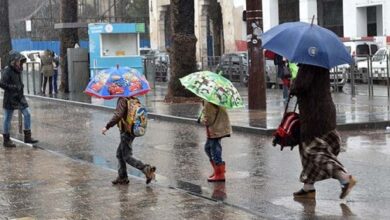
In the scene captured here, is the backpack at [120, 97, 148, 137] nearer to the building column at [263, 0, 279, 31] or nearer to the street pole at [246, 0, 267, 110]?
the street pole at [246, 0, 267, 110]

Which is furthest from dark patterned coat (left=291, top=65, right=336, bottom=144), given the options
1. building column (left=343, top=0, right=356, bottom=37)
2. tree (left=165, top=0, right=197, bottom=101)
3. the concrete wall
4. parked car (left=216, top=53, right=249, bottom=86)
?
building column (left=343, top=0, right=356, bottom=37)

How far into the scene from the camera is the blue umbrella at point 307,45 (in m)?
7.80

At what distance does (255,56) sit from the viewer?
18.0 metres

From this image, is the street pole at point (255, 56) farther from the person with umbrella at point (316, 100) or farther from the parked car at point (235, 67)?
the parked car at point (235, 67)

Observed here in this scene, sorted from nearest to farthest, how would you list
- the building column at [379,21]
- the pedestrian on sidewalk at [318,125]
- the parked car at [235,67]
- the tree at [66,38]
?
Result: 1. the pedestrian on sidewalk at [318,125]
2. the tree at [66,38]
3. the parked car at [235,67]
4. the building column at [379,21]

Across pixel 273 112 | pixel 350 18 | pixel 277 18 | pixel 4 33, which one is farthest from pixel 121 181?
pixel 277 18

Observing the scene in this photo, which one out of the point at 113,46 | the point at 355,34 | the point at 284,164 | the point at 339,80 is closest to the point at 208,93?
the point at 284,164

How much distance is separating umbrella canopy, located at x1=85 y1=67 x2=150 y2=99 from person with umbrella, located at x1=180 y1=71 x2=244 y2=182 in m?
0.60

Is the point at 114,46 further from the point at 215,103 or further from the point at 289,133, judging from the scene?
the point at 289,133

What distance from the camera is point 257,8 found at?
17578 millimetres

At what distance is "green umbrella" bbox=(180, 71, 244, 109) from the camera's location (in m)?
8.98

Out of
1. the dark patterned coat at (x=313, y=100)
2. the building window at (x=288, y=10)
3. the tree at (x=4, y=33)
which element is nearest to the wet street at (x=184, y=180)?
the dark patterned coat at (x=313, y=100)

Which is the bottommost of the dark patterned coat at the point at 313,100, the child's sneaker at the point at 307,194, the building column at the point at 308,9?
the child's sneaker at the point at 307,194

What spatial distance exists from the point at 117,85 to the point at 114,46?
1928 centimetres
